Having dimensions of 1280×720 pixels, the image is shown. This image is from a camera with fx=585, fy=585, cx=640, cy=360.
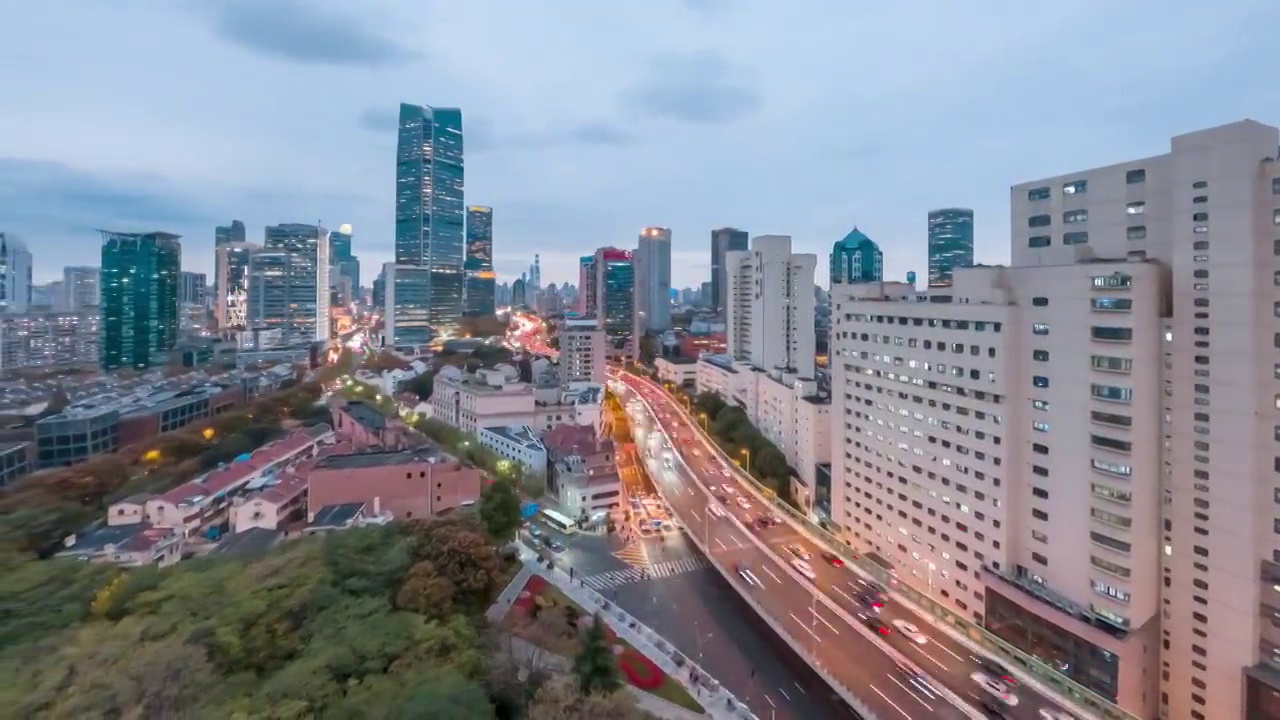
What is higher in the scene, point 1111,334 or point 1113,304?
point 1113,304

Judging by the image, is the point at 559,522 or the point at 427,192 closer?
the point at 559,522

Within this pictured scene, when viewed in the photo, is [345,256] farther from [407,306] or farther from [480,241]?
[407,306]

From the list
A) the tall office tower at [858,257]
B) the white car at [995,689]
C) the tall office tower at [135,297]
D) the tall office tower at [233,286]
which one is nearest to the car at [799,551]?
the white car at [995,689]

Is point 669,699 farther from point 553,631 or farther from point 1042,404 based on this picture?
point 1042,404

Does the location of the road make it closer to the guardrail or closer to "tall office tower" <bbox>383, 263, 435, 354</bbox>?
the guardrail

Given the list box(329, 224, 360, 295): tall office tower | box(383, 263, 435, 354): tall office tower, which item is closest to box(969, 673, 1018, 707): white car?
box(383, 263, 435, 354): tall office tower

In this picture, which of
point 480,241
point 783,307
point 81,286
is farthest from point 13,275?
point 480,241
